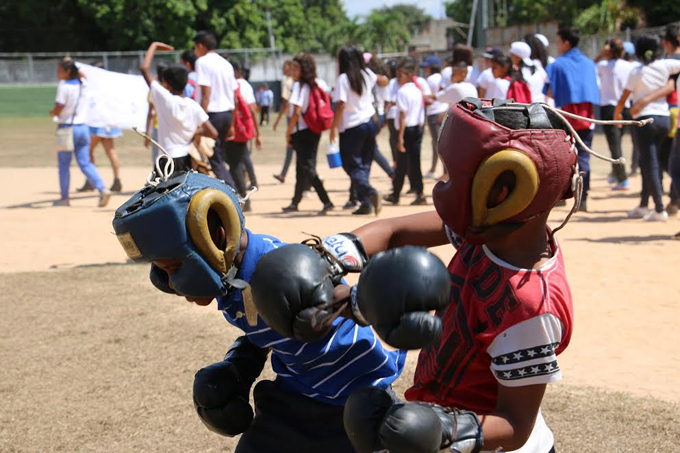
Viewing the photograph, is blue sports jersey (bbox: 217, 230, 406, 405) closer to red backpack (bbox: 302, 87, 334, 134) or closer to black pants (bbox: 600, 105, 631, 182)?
red backpack (bbox: 302, 87, 334, 134)

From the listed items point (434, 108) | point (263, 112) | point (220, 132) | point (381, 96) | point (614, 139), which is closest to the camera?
point (220, 132)

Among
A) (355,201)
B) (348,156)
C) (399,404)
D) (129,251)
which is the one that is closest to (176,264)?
(129,251)

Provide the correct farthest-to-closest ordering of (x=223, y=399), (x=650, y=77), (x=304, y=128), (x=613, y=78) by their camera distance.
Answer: (x=613, y=78) → (x=304, y=128) → (x=650, y=77) → (x=223, y=399)

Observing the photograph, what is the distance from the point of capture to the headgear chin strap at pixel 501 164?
2.09 metres

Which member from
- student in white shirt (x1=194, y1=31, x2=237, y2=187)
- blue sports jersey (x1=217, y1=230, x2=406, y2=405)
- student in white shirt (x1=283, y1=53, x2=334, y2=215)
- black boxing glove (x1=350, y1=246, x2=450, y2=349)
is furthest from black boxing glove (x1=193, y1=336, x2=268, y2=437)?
student in white shirt (x1=283, y1=53, x2=334, y2=215)

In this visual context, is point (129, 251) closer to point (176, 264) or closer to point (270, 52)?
point (176, 264)

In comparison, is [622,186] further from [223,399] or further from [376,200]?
[223,399]

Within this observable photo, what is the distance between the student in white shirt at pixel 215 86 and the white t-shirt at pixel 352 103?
58.2 inches

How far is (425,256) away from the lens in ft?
A: 5.82

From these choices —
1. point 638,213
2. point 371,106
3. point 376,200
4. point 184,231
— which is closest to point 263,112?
point 371,106

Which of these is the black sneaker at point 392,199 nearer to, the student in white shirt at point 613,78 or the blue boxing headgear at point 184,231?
the student in white shirt at point 613,78

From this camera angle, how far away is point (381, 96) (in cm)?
1366

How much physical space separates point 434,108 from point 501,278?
11518mm

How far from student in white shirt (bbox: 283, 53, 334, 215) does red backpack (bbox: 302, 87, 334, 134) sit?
5cm
